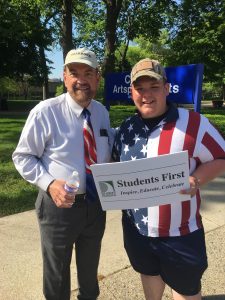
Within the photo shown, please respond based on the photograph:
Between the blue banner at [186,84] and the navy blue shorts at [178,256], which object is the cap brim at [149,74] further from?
the blue banner at [186,84]

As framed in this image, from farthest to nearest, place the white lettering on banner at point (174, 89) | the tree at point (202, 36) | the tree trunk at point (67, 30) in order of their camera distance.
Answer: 1. the tree at point (202, 36)
2. the tree trunk at point (67, 30)
3. the white lettering on banner at point (174, 89)

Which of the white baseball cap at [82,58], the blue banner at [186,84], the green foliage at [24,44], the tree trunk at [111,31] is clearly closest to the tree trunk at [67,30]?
the tree trunk at [111,31]

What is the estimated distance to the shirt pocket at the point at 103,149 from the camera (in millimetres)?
2535

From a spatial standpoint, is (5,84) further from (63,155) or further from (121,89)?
(63,155)

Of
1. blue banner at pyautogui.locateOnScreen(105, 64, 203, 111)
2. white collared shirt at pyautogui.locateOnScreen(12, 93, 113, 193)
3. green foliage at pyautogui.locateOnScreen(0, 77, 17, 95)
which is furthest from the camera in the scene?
green foliage at pyautogui.locateOnScreen(0, 77, 17, 95)

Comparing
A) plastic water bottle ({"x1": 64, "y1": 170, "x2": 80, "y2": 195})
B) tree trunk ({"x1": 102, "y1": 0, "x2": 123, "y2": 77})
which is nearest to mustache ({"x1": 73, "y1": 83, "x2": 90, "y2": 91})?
plastic water bottle ({"x1": 64, "y1": 170, "x2": 80, "y2": 195})

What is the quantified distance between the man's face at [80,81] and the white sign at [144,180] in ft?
1.73

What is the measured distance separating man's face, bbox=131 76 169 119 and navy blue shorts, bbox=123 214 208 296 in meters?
0.72

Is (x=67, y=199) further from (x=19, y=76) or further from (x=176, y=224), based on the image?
(x=19, y=76)

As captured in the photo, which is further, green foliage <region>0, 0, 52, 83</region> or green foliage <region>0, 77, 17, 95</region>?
green foliage <region>0, 77, 17, 95</region>

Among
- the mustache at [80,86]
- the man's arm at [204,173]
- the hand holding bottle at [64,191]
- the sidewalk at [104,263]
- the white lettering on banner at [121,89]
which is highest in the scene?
the mustache at [80,86]

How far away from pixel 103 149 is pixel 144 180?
1.49 feet

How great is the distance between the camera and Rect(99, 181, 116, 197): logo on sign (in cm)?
222

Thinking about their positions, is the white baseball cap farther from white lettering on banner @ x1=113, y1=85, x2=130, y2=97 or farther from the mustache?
white lettering on banner @ x1=113, y1=85, x2=130, y2=97
